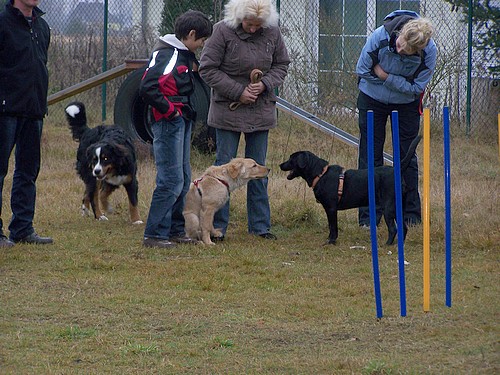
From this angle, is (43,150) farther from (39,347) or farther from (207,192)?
(39,347)

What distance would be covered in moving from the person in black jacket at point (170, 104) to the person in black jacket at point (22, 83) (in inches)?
34.3

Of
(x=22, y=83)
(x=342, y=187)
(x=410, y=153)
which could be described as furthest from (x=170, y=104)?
(x=410, y=153)

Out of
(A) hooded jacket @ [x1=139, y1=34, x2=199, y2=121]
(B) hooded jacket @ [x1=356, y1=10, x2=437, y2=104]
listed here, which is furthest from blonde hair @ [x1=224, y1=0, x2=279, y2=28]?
(B) hooded jacket @ [x1=356, y1=10, x2=437, y2=104]

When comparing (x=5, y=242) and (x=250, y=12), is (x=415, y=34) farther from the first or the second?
(x=5, y=242)

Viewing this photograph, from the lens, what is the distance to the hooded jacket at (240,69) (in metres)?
7.49

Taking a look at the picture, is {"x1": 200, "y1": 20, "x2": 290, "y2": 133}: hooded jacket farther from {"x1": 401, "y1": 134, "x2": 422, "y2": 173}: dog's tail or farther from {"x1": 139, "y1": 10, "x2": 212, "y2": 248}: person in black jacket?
{"x1": 401, "y1": 134, "x2": 422, "y2": 173}: dog's tail

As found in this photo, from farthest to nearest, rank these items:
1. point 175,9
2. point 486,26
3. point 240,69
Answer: point 175,9 < point 486,26 < point 240,69

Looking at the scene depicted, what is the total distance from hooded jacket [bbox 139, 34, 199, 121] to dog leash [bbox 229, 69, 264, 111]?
479 millimetres

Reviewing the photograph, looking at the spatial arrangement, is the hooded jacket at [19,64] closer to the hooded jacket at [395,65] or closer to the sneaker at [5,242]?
the sneaker at [5,242]

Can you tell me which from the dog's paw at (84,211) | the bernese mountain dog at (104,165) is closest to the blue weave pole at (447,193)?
the bernese mountain dog at (104,165)

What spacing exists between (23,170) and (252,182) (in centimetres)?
203

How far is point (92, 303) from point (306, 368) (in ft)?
6.22

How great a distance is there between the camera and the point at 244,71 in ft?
24.9

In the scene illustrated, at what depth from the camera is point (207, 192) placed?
7629 mm
